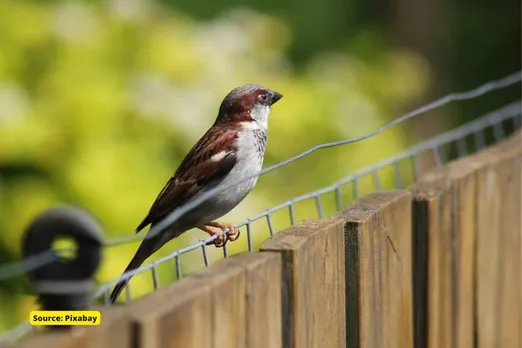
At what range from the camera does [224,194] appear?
2.98 metres

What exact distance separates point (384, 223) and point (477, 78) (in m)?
7.11

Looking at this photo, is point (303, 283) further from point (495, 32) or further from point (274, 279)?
point (495, 32)

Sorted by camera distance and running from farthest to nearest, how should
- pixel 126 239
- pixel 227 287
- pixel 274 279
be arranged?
pixel 274 279 → pixel 227 287 → pixel 126 239

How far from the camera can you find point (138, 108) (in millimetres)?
4992

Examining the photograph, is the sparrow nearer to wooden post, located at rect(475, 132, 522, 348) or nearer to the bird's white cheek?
the bird's white cheek

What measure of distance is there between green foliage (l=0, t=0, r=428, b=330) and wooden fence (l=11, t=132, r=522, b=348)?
1.77 meters

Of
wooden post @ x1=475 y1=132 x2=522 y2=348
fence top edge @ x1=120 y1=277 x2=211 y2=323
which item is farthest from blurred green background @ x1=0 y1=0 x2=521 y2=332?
fence top edge @ x1=120 y1=277 x2=211 y2=323

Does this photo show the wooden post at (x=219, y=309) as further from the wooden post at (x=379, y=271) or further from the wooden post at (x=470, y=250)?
the wooden post at (x=470, y=250)

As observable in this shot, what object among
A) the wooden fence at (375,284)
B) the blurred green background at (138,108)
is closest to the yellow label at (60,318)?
the wooden fence at (375,284)

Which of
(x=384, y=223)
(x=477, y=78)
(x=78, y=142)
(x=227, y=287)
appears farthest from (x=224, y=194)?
(x=477, y=78)

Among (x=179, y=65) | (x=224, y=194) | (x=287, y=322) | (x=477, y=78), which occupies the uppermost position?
(x=477, y=78)

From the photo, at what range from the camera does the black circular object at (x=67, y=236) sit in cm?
142

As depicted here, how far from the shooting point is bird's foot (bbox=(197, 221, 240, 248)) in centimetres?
273

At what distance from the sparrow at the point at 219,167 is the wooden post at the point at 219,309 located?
1128 mm
